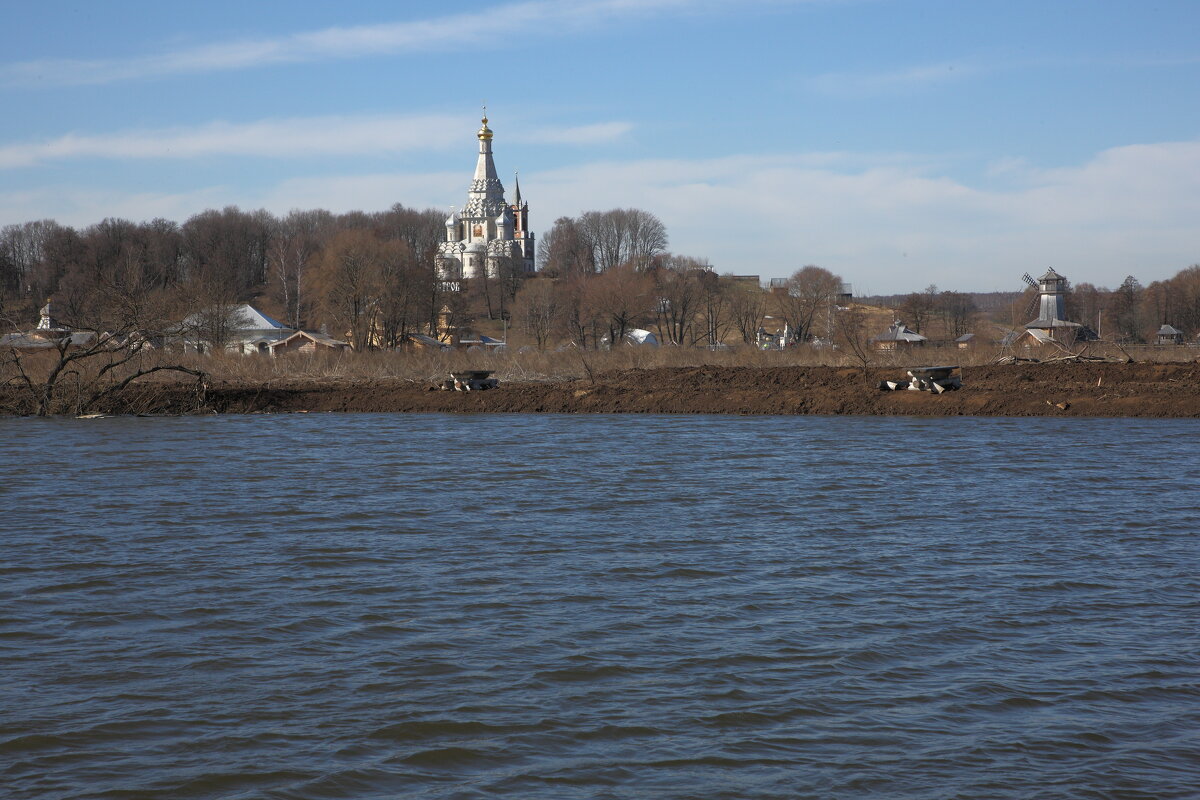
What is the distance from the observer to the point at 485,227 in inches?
6718

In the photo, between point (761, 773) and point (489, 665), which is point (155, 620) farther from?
point (761, 773)

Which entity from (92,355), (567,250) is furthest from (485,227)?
(92,355)

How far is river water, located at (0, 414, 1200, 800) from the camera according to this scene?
6719 mm

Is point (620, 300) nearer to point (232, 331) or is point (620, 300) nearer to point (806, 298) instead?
point (806, 298)

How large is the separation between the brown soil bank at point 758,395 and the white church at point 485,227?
115m

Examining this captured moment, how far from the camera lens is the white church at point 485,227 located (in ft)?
528

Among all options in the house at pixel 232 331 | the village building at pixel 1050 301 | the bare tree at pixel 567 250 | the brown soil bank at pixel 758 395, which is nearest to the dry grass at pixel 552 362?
the house at pixel 232 331

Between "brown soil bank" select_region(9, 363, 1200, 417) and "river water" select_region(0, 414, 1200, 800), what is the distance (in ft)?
46.5

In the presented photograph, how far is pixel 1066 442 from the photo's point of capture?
26.1 m

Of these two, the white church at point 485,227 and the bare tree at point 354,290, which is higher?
the white church at point 485,227

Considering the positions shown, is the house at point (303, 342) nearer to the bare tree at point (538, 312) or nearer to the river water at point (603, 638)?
the bare tree at point (538, 312)

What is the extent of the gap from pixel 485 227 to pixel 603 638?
16465 centimetres

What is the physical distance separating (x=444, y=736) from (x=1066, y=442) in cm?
2239

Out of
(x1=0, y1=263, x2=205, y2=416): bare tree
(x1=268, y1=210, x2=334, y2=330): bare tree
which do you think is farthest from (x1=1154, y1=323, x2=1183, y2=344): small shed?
(x1=0, y1=263, x2=205, y2=416): bare tree
